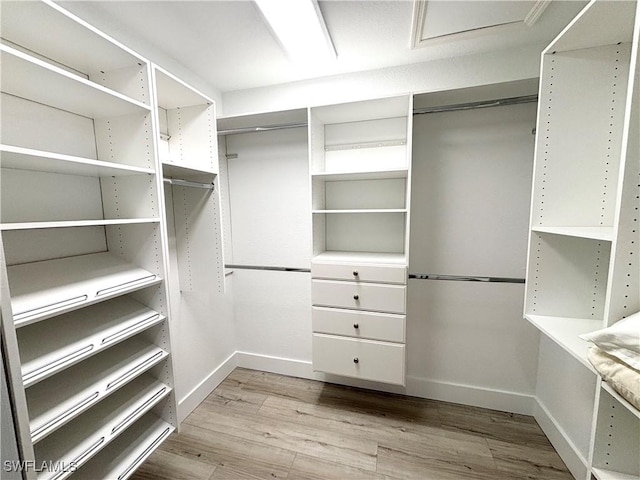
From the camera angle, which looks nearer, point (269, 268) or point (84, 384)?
point (84, 384)

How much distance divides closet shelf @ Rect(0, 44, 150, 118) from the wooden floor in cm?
199

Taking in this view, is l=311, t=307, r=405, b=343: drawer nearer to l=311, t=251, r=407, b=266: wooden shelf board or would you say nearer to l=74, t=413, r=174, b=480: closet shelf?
l=311, t=251, r=407, b=266: wooden shelf board

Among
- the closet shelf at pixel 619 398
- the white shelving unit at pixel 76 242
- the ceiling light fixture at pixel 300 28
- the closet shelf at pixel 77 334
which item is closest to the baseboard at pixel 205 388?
the white shelving unit at pixel 76 242

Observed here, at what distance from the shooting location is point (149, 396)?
123 cm

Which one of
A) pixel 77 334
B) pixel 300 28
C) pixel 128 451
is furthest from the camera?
pixel 300 28

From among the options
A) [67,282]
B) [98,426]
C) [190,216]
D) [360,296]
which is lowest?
[98,426]

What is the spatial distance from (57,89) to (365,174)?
1562 mm

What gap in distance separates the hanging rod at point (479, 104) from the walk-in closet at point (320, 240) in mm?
22

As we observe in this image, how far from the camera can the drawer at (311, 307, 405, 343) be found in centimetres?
168

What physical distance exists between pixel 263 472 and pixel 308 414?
499 mm

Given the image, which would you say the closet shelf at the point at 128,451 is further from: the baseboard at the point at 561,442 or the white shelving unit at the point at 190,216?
the baseboard at the point at 561,442

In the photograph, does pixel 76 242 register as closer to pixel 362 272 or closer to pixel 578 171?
pixel 362 272

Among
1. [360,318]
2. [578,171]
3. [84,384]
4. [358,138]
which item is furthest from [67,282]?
[578,171]

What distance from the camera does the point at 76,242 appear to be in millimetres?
1210
